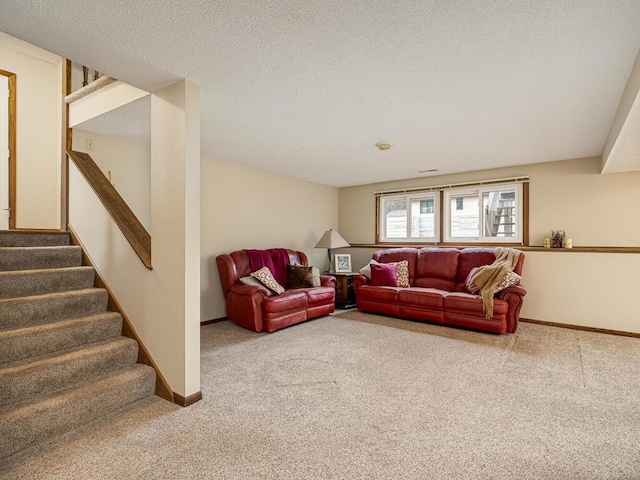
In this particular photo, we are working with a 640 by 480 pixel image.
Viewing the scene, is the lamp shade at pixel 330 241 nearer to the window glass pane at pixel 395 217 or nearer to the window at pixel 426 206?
the window glass pane at pixel 395 217

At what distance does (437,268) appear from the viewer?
16.5 ft

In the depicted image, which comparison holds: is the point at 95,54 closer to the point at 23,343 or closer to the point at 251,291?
the point at 23,343

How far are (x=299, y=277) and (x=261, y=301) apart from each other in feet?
3.22

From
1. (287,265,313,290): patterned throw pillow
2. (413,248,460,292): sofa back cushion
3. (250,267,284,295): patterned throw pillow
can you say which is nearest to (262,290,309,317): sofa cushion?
(250,267,284,295): patterned throw pillow

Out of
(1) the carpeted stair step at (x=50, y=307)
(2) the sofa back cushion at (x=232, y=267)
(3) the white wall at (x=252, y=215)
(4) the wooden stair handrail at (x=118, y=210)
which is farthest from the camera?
(3) the white wall at (x=252, y=215)

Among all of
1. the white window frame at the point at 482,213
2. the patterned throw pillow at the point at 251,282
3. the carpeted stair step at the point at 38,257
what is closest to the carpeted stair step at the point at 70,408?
the carpeted stair step at the point at 38,257

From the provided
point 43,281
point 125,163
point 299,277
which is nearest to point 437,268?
point 299,277

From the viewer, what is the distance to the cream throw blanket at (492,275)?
3.93m

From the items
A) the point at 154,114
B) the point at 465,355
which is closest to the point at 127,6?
the point at 154,114

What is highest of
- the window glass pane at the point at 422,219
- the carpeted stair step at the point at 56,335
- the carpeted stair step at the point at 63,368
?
the window glass pane at the point at 422,219

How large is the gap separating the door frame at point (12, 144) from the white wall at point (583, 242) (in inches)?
246

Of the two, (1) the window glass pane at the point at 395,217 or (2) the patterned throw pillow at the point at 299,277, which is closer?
(2) the patterned throw pillow at the point at 299,277

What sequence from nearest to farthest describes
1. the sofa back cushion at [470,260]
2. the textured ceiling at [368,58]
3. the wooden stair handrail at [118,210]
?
1. the textured ceiling at [368,58]
2. the wooden stair handrail at [118,210]
3. the sofa back cushion at [470,260]

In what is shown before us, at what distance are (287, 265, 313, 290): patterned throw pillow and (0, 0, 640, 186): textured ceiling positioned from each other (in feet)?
7.06
